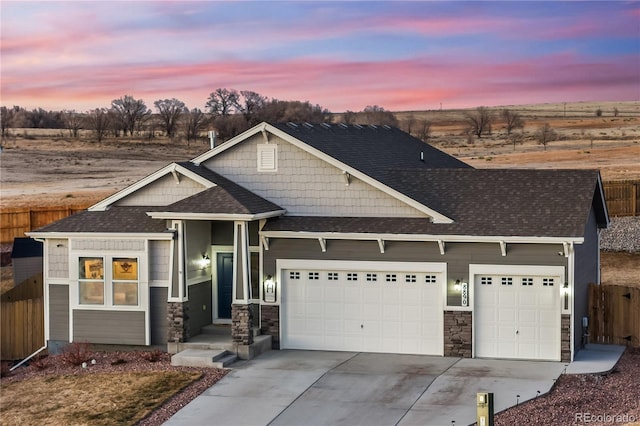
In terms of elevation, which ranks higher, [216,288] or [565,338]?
[216,288]

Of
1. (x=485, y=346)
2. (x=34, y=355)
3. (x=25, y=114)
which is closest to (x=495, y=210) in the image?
(x=485, y=346)

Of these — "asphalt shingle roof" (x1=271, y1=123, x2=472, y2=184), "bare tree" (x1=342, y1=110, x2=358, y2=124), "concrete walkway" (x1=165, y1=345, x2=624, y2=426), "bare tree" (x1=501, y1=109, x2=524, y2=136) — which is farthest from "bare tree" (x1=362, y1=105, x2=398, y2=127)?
"concrete walkway" (x1=165, y1=345, x2=624, y2=426)

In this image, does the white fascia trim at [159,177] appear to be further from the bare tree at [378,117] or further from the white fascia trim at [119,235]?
the bare tree at [378,117]

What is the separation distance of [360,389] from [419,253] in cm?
406

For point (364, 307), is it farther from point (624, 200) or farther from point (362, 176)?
point (624, 200)

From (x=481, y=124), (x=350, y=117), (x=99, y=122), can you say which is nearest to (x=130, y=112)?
→ (x=99, y=122)

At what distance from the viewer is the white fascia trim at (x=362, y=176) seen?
76.8 ft

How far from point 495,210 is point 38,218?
30.7 metres

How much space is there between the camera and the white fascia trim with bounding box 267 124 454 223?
922 inches

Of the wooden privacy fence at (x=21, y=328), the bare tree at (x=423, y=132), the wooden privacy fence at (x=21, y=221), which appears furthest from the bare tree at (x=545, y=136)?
the wooden privacy fence at (x=21, y=328)

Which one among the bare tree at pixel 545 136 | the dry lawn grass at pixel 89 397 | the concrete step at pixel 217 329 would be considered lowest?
the dry lawn grass at pixel 89 397

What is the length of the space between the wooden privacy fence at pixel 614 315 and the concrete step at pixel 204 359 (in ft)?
28.8

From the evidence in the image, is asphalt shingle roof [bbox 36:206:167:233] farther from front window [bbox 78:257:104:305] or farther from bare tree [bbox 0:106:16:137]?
bare tree [bbox 0:106:16:137]

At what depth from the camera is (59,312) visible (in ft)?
82.9
